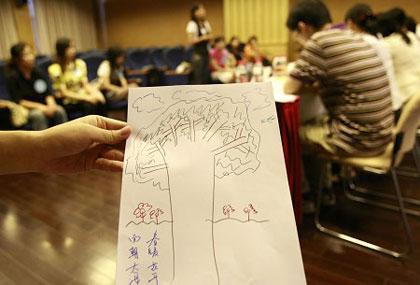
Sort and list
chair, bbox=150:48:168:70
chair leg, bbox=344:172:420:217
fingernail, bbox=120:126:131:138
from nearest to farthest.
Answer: fingernail, bbox=120:126:131:138, chair leg, bbox=344:172:420:217, chair, bbox=150:48:168:70

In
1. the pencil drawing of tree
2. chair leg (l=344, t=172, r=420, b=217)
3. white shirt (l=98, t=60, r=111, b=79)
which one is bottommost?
chair leg (l=344, t=172, r=420, b=217)

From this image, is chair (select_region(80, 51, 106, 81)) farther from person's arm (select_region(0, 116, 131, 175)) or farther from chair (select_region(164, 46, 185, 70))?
person's arm (select_region(0, 116, 131, 175))

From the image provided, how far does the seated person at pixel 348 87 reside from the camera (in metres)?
1.83

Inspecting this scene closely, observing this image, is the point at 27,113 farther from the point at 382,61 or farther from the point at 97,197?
the point at 382,61

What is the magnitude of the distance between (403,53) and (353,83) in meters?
1.06

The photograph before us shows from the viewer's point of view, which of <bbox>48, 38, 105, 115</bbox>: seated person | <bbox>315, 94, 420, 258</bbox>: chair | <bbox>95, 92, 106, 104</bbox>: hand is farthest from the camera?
<bbox>95, 92, 106, 104</bbox>: hand

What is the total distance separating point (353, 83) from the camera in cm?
185

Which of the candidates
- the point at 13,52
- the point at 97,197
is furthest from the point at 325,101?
the point at 13,52

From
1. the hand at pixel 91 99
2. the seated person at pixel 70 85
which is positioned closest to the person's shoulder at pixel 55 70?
the seated person at pixel 70 85

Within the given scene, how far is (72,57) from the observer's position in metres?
3.81

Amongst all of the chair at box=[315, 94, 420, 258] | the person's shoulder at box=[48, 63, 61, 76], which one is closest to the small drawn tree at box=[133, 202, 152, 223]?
the chair at box=[315, 94, 420, 258]

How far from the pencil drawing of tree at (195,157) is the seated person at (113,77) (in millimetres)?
3344

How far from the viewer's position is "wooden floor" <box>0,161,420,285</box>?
5.89ft

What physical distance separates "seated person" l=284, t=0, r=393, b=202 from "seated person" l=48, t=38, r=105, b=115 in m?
2.47
